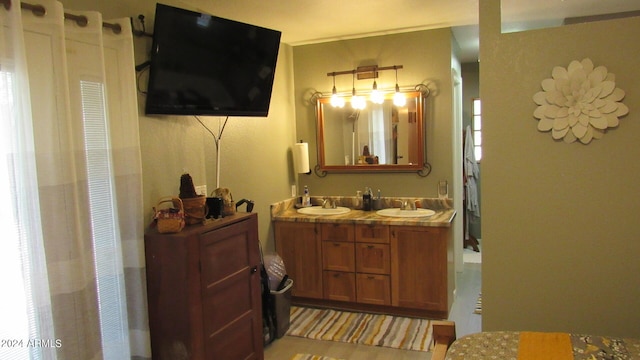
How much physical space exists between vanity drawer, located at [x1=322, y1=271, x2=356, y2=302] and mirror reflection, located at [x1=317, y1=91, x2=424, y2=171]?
998mm

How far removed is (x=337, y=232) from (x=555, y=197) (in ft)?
6.08

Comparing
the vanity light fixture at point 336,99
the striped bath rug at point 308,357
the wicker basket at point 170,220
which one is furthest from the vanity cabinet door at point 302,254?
the wicker basket at point 170,220

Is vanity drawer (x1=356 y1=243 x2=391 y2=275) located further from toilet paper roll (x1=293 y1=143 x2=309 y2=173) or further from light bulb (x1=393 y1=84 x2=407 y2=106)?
light bulb (x1=393 y1=84 x2=407 y2=106)

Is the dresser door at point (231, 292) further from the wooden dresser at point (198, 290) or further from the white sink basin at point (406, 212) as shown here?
the white sink basin at point (406, 212)

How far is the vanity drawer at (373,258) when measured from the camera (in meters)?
3.59

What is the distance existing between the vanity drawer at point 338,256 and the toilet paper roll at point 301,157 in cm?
75

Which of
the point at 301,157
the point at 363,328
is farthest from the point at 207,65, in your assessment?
the point at 363,328

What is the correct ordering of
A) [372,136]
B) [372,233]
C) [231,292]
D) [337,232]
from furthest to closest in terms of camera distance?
[372,136] < [337,232] < [372,233] < [231,292]

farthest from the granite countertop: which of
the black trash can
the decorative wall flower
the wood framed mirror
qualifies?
the decorative wall flower

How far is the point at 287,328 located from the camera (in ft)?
11.1

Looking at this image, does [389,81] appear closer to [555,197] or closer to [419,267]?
[419,267]

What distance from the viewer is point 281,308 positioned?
326 cm

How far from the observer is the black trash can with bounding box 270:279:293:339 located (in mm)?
3193

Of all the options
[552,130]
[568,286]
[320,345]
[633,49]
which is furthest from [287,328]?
[633,49]
